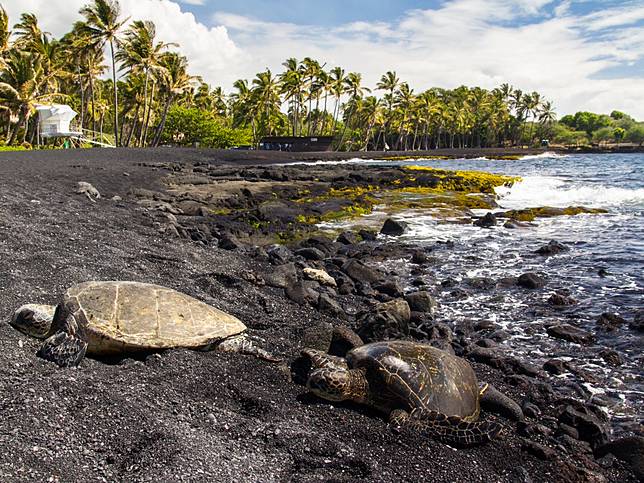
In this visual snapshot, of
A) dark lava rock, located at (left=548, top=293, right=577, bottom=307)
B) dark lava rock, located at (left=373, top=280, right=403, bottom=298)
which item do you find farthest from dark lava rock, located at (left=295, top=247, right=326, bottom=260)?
dark lava rock, located at (left=548, top=293, right=577, bottom=307)

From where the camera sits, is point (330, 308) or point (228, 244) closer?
point (330, 308)

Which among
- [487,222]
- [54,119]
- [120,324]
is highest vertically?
[54,119]

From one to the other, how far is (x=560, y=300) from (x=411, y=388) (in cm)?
607

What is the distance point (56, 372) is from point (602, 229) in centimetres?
1824

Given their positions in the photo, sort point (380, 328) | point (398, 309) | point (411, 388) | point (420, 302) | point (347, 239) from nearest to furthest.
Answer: point (411, 388)
point (380, 328)
point (398, 309)
point (420, 302)
point (347, 239)

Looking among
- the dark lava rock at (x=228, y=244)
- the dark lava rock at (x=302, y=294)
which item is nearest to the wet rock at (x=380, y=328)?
the dark lava rock at (x=302, y=294)

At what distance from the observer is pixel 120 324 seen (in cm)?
515

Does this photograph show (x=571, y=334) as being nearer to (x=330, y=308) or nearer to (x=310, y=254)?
(x=330, y=308)

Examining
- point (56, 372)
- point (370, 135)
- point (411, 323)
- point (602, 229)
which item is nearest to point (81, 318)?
point (56, 372)

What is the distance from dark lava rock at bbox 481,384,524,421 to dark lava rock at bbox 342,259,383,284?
535cm

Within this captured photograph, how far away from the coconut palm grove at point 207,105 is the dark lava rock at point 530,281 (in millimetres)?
47505

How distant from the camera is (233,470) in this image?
3.67 metres

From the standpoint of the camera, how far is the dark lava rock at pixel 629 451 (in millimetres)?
4605

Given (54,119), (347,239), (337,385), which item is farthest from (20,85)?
(337,385)
